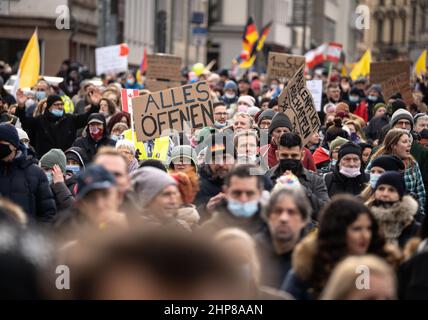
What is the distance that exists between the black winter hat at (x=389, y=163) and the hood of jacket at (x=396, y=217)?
1993 mm

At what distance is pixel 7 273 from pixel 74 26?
35106mm

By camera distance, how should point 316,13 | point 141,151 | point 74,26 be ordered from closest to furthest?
point 141,151
point 74,26
point 316,13

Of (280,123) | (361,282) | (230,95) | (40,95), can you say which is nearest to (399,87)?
(230,95)

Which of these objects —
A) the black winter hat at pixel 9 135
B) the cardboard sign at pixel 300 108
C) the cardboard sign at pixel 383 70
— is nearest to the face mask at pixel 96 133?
the cardboard sign at pixel 300 108

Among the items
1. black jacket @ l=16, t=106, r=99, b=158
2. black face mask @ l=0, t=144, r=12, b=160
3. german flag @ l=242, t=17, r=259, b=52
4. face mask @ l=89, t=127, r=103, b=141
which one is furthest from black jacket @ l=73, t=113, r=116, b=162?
german flag @ l=242, t=17, r=259, b=52

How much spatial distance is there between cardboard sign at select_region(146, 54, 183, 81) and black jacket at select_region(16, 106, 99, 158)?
691 centimetres

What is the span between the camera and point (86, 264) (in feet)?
21.3

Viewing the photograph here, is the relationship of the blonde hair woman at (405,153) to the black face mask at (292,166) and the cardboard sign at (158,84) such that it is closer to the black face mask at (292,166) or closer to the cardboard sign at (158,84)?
the black face mask at (292,166)

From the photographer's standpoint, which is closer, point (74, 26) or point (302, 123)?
point (302, 123)

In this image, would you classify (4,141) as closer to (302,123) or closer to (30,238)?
(30,238)

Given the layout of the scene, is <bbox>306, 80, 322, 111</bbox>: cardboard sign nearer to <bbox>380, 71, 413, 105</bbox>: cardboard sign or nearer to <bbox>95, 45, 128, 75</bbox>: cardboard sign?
<bbox>380, 71, 413, 105</bbox>: cardboard sign

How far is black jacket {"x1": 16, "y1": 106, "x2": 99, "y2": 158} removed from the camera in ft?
58.7

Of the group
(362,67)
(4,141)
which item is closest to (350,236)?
(4,141)

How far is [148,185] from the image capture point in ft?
27.4
